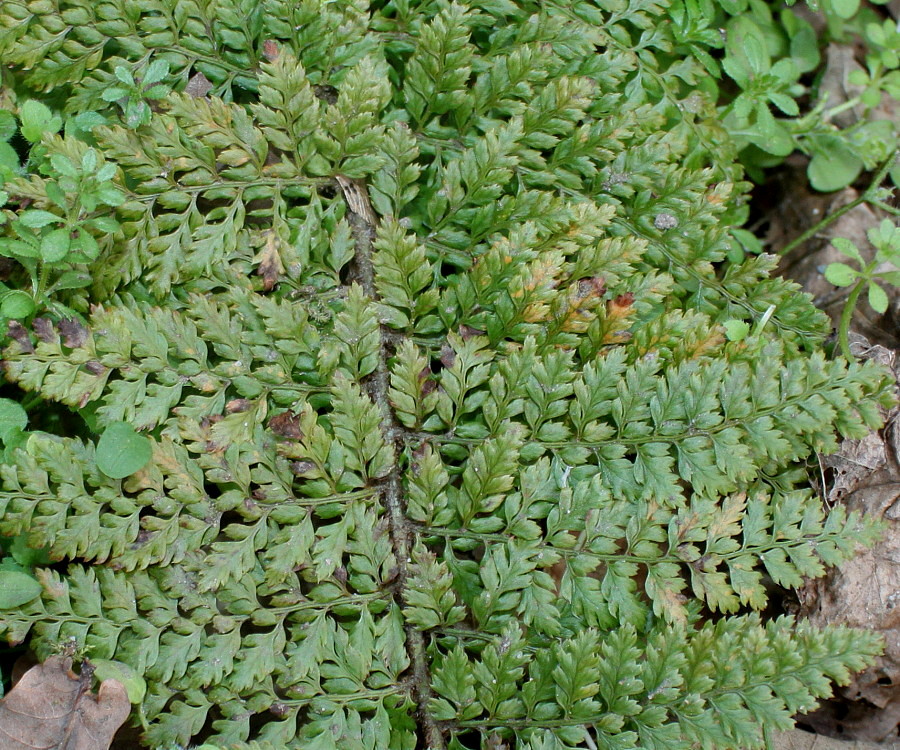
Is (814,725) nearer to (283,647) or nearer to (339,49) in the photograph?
(283,647)

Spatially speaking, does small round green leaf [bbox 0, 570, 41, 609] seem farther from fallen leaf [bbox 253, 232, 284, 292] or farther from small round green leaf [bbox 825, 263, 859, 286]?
small round green leaf [bbox 825, 263, 859, 286]

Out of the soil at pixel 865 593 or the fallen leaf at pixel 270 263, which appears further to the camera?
the soil at pixel 865 593

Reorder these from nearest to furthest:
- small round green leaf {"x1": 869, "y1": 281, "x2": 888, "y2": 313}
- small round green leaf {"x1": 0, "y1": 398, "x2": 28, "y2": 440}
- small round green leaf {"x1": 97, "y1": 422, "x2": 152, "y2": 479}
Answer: small round green leaf {"x1": 97, "y1": 422, "x2": 152, "y2": 479}
small round green leaf {"x1": 0, "y1": 398, "x2": 28, "y2": 440}
small round green leaf {"x1": 869, "y1": 281, "x2": 888, "y2": 313}

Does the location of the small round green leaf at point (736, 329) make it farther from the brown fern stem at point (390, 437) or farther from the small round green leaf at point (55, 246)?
the small round green leaf at point (55, 246)

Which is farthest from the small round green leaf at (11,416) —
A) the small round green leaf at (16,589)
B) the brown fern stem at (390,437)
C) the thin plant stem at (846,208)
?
the thin plant stem at (846,208)

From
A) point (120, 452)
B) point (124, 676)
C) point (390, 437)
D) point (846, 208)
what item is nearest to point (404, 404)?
point (390, 437)

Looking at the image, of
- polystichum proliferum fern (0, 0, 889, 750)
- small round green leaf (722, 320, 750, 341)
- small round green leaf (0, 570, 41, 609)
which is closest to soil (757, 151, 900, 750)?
polystichum proliferum fern (0, 0, 889, 750)

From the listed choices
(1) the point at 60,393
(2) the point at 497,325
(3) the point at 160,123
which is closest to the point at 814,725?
(2) the point at 497,325
